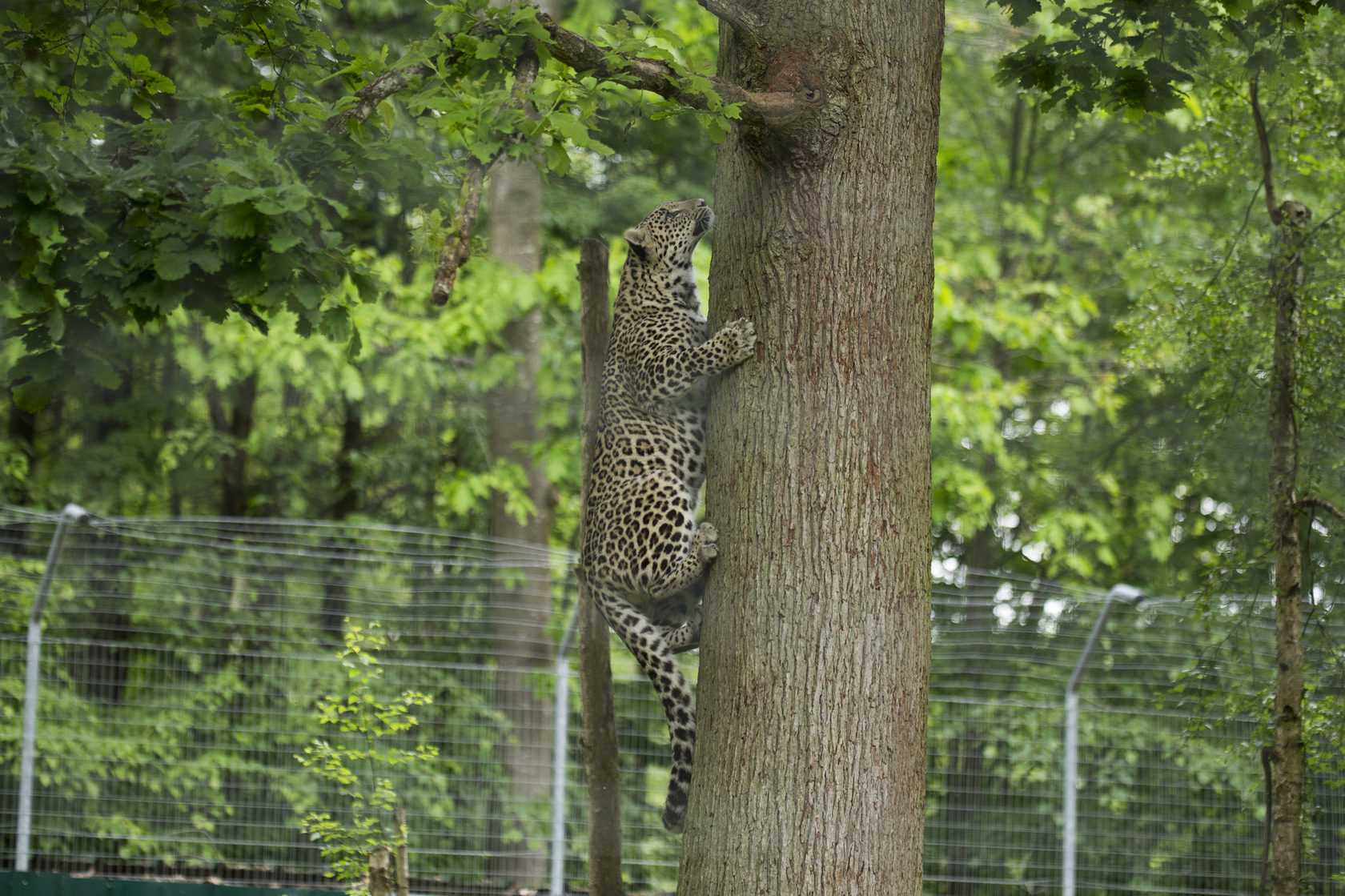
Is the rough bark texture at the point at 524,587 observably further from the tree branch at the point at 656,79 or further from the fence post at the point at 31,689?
the tree branch at the point at 656,79

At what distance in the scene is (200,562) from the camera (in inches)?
456

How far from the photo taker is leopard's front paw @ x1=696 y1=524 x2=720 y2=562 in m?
3.91

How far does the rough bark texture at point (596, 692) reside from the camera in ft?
16.9

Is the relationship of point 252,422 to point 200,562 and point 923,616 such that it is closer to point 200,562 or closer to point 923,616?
point 200,562

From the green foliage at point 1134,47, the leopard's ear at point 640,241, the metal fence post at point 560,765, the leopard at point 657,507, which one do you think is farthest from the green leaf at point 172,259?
the metal fence post at point 560,765

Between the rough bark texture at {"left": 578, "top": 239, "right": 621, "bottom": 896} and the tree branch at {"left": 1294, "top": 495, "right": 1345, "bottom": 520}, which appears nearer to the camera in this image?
the rough bark texture at {"left": 578, "top": 239, "right": 621, "bottom": 896}

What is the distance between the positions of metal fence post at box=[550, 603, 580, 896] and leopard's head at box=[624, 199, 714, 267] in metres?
2.67

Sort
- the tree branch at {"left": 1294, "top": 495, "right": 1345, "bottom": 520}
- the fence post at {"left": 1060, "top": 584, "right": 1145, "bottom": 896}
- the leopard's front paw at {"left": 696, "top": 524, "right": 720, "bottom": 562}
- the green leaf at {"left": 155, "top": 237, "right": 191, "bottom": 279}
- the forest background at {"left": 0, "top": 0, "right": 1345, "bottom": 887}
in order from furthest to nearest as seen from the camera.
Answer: the fence post at {"left": 1060, "top": 584, "right": 1145, "bottom": 896} → the tree branch at {"left": 1294, "top": 495, "right": 1345, "bottom": 520} → the forest background at {"left": 0, "top": 0, "right": 1345, "bottom": 887} → the green leaf at {"left": 155, "top": 237, "right": 191, "bottom": 279} → the leopard's front paw at {"left": 696, "top": 524, "right": 720, "bottom": 562}

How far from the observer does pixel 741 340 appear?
3.84 m

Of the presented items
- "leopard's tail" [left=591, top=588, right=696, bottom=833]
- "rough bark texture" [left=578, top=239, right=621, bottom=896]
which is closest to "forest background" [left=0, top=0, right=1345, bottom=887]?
"rough bark texture" [left=578, top=239, right=621, bottom=896]

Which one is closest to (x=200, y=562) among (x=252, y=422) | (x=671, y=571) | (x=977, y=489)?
(x=252, y=422)

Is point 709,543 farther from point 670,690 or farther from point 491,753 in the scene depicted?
point 491,753

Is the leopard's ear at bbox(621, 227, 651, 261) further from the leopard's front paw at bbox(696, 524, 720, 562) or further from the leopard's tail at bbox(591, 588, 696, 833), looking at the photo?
the leopard's front paw at bbox(696, 524, 720, 562)

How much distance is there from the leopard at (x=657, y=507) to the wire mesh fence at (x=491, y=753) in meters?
3.07
